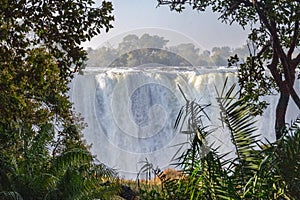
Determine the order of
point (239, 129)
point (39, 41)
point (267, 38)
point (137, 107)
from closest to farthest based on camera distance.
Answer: point (239, 129), point (39, 41), point (267, 38), point (137, 107)

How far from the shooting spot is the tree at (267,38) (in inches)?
95.3

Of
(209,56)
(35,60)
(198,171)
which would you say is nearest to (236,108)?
(198,171)

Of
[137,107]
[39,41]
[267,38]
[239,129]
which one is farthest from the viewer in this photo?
[137,107]

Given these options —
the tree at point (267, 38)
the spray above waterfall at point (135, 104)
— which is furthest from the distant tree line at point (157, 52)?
the tree at point (267, 38)

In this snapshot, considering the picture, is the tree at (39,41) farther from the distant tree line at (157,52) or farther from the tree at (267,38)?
the distant tree line at (157,52)

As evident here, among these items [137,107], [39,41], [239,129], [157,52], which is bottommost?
[239,129]

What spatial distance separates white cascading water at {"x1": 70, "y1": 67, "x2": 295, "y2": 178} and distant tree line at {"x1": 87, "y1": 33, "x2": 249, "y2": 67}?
1.47ft

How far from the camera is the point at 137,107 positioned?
197 inches

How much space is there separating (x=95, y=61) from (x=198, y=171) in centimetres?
306

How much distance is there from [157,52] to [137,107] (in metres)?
1.34

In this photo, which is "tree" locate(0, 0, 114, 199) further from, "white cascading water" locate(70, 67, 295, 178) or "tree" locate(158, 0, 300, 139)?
"white cascading water" locate(70, 67, 295, 178)

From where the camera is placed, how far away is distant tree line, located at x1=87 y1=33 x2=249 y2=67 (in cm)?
366

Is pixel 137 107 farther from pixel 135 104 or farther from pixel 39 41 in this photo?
pixel 39 41

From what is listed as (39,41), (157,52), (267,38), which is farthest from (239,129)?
(157,52)
